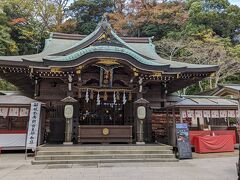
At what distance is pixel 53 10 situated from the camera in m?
32.0

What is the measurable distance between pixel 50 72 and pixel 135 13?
23.9 meters

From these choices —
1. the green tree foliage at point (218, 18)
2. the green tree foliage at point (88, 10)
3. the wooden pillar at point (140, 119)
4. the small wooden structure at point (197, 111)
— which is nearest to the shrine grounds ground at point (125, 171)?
the wooden pillar at point (140, 119)

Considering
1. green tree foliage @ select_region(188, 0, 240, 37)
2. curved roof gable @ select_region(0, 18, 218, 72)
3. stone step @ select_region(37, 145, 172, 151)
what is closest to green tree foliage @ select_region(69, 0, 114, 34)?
green tree foliage @ select_region(188, 0, 240, 37)

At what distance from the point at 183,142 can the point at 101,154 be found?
3581 mm

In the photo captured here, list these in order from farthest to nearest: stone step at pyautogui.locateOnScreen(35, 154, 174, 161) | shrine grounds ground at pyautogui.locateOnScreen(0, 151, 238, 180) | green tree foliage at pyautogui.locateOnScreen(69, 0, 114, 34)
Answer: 1. green tree foliage at pyautogui.locateOnScreen(69, 0, 114, 34)
2. stone step at pyautogui.locateOnScreen(35, 154, 174, 161)
3. shrine grounds ground at pyautogui.locateOnScreen(0, 151, 238, 180)

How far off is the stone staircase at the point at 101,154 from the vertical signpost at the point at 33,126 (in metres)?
0.52

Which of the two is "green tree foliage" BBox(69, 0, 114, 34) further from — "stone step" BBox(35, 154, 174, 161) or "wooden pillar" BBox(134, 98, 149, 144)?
"stone step" BBox(35, 154, 174, 161)

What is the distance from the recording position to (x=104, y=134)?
11922mm

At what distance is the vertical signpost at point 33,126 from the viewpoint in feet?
Answer: 33.6

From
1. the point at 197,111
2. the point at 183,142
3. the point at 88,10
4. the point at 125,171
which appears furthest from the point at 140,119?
the point at 88,10

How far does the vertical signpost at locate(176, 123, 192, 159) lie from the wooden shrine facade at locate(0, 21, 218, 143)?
1.86 meters

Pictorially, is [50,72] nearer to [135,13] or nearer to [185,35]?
[185,35]

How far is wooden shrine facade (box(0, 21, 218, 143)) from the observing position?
1140 cm

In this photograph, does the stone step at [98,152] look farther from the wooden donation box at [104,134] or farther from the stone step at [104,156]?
the wooden donation box at [104,134]
